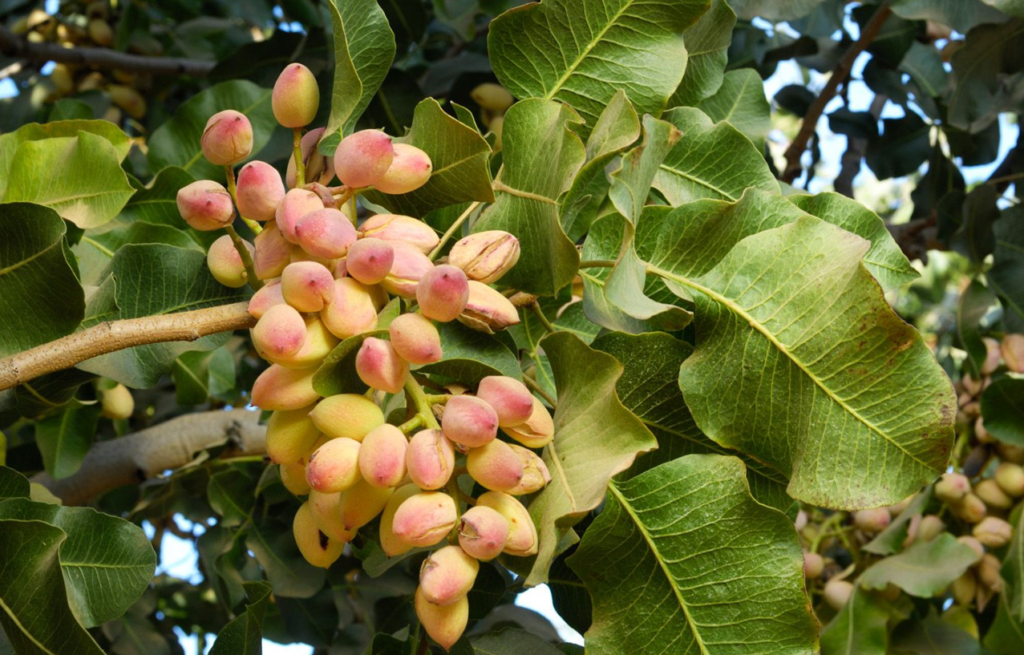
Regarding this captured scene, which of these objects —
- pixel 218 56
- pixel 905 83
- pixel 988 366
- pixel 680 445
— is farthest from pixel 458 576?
pixel 218 56

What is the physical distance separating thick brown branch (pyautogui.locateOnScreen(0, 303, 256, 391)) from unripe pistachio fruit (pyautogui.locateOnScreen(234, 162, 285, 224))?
0.06m

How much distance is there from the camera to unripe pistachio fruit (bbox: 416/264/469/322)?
1.48ft

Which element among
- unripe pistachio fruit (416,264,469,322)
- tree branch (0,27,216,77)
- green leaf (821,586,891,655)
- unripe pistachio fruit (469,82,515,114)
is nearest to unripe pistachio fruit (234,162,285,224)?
unripe pistachio fruit (416,264,469,322)

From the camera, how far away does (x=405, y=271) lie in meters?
0.48

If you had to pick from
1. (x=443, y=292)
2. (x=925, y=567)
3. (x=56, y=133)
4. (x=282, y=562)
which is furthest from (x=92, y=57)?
(x=925, y=567)

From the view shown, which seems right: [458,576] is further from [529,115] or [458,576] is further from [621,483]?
[529,115]


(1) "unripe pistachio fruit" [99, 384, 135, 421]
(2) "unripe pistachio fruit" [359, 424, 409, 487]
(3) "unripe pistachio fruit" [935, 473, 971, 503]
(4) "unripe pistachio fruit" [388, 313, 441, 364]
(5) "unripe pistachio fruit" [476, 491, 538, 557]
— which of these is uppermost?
(4) "unripe pistachio fruit" [388, 313, 441, 364]

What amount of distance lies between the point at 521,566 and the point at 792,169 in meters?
0.95

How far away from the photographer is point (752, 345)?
51cm

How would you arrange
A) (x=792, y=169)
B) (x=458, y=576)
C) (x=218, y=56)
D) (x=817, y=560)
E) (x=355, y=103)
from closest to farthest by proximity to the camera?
1. (x=458, y=576)
2. (x=355, y=103)
3. (x=817, y=560)
4. (x=792, y=169)
5. (x=218, y=56)

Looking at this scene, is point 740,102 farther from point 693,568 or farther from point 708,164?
point 693,568

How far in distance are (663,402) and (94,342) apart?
0.31 m

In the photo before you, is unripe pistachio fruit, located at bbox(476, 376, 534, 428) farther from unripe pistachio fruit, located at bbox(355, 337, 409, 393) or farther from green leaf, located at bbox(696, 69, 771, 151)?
green leaf, located at bbox(696, 69, 771, 151)

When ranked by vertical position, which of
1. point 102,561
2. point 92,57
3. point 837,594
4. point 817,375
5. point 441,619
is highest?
point 817,375
